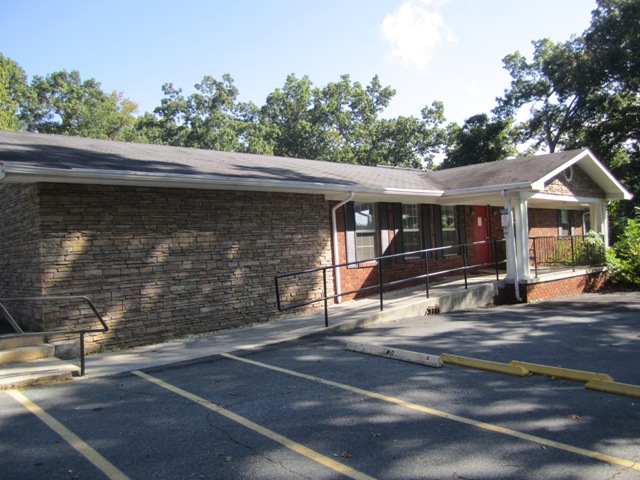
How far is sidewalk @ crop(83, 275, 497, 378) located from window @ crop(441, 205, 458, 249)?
183cm

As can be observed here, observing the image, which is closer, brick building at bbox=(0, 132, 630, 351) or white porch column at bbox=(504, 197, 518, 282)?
brick building at bbox=(0, 132, 630, 351)

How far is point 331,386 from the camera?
5.73 meters

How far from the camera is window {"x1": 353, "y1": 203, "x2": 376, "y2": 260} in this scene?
12664 millimetres

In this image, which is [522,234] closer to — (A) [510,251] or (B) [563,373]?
(A) [510,251]

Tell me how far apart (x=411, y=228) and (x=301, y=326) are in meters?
5.72

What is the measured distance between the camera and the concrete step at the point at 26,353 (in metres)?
6.94

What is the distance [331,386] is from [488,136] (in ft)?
90.9

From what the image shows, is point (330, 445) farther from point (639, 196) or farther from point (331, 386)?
point (639, 196)

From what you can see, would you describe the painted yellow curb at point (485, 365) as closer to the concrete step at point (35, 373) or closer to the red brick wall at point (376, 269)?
the concrete step at point (35, 373)

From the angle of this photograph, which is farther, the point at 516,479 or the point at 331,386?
the point at 331,386

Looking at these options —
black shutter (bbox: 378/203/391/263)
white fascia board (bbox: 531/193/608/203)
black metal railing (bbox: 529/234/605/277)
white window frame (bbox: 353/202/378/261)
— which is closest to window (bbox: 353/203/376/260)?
white window frame (bbox: 353/202/378/261)

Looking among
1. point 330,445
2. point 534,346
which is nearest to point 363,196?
point 534,346

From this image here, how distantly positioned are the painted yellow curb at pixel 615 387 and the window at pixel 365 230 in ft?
24.8

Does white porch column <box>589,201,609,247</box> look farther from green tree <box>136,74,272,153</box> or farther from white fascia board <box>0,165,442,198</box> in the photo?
green tree <box>136,74,272,153</box>
